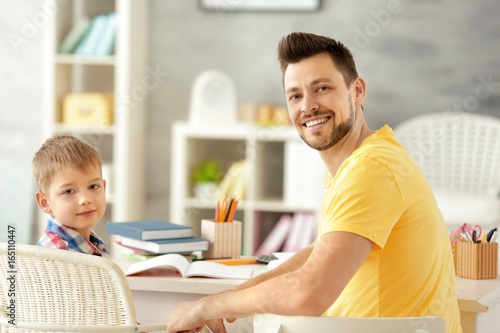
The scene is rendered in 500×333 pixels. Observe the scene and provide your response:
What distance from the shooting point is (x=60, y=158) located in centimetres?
167

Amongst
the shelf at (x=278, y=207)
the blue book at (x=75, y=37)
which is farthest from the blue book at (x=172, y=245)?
the blue book at (x=75, y=37)

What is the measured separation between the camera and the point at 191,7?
13.7 ft

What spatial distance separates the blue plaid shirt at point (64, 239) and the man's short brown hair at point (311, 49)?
2.39 ft

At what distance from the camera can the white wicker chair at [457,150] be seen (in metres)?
3.58

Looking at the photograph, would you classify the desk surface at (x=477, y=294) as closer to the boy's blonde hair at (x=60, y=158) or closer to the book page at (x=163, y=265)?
the book page at (x=163, y=265)

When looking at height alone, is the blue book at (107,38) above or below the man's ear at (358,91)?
above

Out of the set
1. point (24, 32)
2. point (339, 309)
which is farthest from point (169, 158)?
point (339, 309)

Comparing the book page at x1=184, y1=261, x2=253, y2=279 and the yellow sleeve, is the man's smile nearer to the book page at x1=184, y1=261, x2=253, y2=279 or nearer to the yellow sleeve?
the yellow sleeve

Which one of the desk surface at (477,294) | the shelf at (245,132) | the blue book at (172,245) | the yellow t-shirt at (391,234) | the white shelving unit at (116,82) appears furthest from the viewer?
the white shelving unit at (116,82)

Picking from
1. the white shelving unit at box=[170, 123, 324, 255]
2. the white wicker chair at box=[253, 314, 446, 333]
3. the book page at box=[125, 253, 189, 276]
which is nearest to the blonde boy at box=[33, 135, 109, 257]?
the book page at box=[125, 253, 189, 276]

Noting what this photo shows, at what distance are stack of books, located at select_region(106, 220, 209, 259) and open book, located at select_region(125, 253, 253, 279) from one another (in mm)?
82

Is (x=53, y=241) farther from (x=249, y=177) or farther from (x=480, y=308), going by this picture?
(x=249, y=177)

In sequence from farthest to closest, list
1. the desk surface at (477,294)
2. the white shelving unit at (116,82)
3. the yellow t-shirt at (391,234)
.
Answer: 1. the white shelving unit at (116,82)
2. the desk surface at (477,294)
3. the yellow t-shirt at (391,234)

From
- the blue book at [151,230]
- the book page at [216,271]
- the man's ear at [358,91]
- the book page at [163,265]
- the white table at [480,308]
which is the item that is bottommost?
the white table at [480,308]
